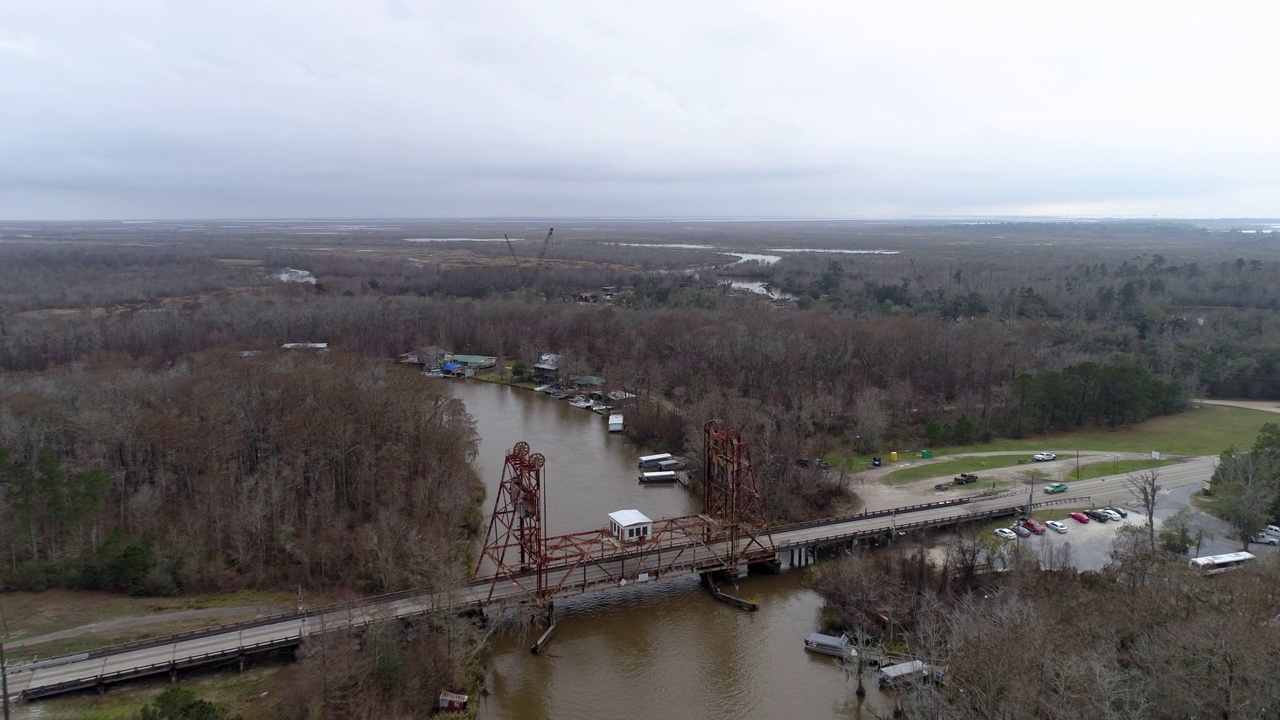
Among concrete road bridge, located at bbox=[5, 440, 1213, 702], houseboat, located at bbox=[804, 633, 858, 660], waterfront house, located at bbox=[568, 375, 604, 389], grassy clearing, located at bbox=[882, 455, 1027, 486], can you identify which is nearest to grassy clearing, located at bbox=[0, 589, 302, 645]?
concrete road bridge, located at bbox=[5, 440, 1213, 702]

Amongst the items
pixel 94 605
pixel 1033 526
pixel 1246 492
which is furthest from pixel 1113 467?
pixel 94 605

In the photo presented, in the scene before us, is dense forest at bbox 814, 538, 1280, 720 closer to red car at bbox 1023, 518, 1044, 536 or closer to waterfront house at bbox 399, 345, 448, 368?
red car at bbox 1023, 518, 1044, 536

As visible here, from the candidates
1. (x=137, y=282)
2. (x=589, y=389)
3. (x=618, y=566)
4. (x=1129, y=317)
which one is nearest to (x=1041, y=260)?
(x=1129, y=317)

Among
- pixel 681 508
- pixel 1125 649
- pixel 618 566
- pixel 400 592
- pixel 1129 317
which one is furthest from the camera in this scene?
pixel 1129 317

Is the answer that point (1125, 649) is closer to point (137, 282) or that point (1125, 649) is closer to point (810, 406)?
point (810, 406)

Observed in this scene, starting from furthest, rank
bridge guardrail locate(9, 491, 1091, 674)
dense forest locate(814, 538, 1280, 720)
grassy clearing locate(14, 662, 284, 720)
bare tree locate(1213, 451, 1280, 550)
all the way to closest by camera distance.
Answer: bare tree locate(1213, 451, 1280, 550) → bridge guardrail locate(9, 491, 1091, 674) → grassy clearing locate(14, 662, 284, 720) → dense forest locate(814, 538, 1280, 720)

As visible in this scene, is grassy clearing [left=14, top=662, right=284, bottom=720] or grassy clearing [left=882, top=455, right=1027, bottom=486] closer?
grassy clearing [left=14, top=662, right=284, bottom=720]

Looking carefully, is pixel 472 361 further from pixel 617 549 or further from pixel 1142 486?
pixel 1142 486
